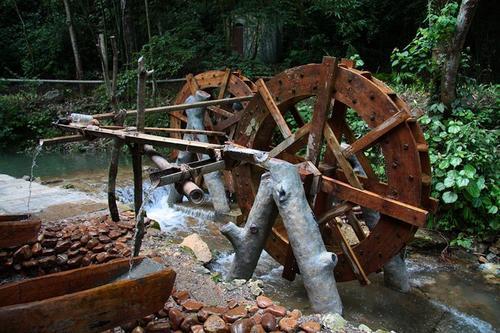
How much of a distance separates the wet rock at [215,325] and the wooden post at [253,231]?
115 centimetres

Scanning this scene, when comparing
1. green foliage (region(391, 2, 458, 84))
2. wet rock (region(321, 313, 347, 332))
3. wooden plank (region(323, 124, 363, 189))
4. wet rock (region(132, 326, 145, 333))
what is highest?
green foliage (region(391, 2, 458, 84))

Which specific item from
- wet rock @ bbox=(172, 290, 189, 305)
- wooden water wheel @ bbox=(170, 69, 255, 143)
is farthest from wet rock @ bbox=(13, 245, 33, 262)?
wooden water wheel @ bbox=(170, 69, 255, 143)

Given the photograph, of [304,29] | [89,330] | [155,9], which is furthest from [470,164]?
[155,9]

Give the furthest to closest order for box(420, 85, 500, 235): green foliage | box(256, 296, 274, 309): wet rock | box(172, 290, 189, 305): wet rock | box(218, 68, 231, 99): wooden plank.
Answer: box(218, 68, 231, 99): wooden plank → box(420, 85, 500, 235): green foliage → box(172, 290, 189, 305): wet rock → box(256, 296, 274, 309): wet rock

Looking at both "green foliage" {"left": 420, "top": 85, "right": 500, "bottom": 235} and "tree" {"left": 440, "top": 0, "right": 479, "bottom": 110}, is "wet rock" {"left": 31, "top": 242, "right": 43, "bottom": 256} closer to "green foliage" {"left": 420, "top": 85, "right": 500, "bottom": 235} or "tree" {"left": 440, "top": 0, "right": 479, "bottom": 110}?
"green foliage" {"left": 420, "top": 85, "right": 500, "bottom": 235}

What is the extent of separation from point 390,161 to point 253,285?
1.72 meters

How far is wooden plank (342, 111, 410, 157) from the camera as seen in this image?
3.78 metres

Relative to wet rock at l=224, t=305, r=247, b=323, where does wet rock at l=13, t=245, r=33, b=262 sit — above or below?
above

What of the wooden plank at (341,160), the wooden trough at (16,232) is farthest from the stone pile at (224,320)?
the wooden plank at (341,160)

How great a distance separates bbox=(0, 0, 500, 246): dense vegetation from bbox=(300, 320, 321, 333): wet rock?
363 cm

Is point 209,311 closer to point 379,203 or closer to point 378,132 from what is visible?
point 379,203

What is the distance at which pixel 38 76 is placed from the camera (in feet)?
50.2

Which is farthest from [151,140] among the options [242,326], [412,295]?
[412,295]

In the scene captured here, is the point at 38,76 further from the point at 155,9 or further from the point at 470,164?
the point at 470,164
